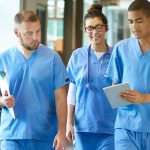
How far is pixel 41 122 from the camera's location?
2.91 metres

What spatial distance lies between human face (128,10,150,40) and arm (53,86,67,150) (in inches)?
23.2

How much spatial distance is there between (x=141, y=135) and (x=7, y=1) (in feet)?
7.02

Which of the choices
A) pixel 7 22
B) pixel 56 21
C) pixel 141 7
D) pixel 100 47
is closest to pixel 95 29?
pixel 100 47

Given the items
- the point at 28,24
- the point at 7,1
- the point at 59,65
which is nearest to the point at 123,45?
the point at 59,65

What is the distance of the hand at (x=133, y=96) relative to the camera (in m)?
2.67

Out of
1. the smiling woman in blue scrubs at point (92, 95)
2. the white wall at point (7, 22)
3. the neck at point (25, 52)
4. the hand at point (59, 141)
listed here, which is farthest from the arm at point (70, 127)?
the white wall at point (7, 22)

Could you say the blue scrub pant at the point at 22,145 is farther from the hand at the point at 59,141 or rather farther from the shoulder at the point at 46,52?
the shoulder at the point at 46,52

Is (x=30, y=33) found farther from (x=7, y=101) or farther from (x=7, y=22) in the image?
(x=7, y=22)

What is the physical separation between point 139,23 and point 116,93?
0.44m

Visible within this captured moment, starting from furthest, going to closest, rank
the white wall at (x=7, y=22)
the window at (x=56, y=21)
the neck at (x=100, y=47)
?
the window at (x=56, y=21) < the white wall at (x=7, y=22) < the neck at (x=100, y=47)

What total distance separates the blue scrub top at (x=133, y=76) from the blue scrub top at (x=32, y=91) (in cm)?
37

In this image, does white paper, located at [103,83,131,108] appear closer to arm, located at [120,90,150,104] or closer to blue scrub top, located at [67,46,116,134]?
arm, located at [120,90,150,104]

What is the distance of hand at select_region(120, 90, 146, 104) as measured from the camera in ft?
8.75

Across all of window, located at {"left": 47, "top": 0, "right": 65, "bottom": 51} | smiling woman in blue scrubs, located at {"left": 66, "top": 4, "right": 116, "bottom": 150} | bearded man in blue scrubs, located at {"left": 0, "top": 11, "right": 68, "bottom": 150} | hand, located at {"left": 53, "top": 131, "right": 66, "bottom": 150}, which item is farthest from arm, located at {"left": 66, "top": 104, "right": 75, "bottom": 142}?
window, located at {"left": 47, "top": 0, "right": 65, "bottom": 51}
